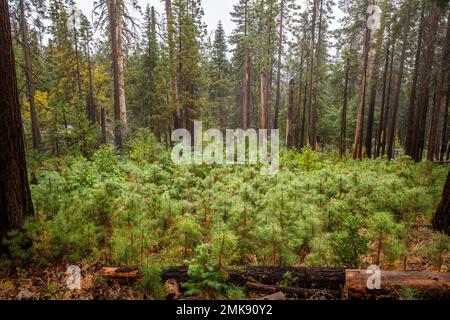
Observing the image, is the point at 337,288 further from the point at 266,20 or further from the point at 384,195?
the point at 266,20

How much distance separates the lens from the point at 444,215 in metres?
6.34

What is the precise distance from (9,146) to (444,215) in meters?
8.83

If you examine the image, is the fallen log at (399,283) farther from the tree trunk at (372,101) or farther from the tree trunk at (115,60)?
the tree trunk at (372,101)

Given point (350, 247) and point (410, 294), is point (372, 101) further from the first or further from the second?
point (410, 294)

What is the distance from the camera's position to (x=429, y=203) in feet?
24.9

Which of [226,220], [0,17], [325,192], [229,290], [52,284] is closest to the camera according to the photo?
[229,290]

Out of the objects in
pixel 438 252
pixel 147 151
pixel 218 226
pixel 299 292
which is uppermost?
pixel 147 151

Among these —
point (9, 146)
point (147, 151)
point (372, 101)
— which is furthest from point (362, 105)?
point (9, 146)

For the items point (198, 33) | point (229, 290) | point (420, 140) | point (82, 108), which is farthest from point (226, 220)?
point (198, 33)

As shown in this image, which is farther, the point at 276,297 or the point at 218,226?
the point at 218,226

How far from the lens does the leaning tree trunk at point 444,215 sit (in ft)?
20.5

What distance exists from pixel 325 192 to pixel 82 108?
11.6m

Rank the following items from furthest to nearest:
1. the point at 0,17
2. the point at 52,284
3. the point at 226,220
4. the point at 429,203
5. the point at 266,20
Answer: the point at 266,20
the point at 429,203
the point at 226,220
the point at 0,17
the point at 52,284

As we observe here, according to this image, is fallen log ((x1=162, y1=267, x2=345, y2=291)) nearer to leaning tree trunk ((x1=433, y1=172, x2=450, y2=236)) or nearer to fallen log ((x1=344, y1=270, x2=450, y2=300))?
fallen log ((x1=344, y1=270, x2=450, y2=300))
